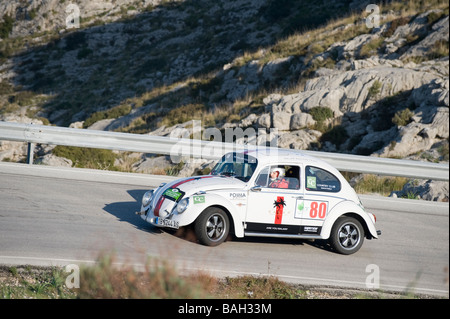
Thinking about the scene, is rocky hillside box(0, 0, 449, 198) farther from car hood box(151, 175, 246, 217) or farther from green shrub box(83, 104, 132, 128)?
car hood box(151, 175, 246, 217)

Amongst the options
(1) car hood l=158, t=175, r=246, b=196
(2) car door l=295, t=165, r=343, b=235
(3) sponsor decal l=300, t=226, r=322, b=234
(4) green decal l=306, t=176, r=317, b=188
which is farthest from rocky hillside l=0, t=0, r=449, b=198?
(3) sponsor decal l=300, t=226, r=322, b=234

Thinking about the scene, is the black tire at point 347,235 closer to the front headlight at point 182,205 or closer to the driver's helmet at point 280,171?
the driver's helmet at point 280,171

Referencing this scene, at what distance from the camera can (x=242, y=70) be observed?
118 ft

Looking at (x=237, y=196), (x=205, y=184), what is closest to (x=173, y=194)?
(x=205, y=184)

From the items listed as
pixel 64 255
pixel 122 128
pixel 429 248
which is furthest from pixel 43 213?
pixel 122 128

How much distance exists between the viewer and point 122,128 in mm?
33938

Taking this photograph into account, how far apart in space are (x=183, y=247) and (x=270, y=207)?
5.16 feet

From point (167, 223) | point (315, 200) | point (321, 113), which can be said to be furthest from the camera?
point (321, 113)

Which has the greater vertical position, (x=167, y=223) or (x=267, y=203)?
(x=267, y=203)

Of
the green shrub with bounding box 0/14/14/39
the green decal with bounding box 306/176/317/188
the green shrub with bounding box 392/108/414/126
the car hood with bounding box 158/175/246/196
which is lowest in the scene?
the car hood with bounding box 158/175/246/196

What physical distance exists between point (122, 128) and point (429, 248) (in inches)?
1043

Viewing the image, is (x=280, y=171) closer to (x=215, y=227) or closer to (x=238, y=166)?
(x=238, y=166)

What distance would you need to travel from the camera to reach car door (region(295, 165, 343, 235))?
8828mm

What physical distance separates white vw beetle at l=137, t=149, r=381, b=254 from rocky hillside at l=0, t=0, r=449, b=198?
1200cm
